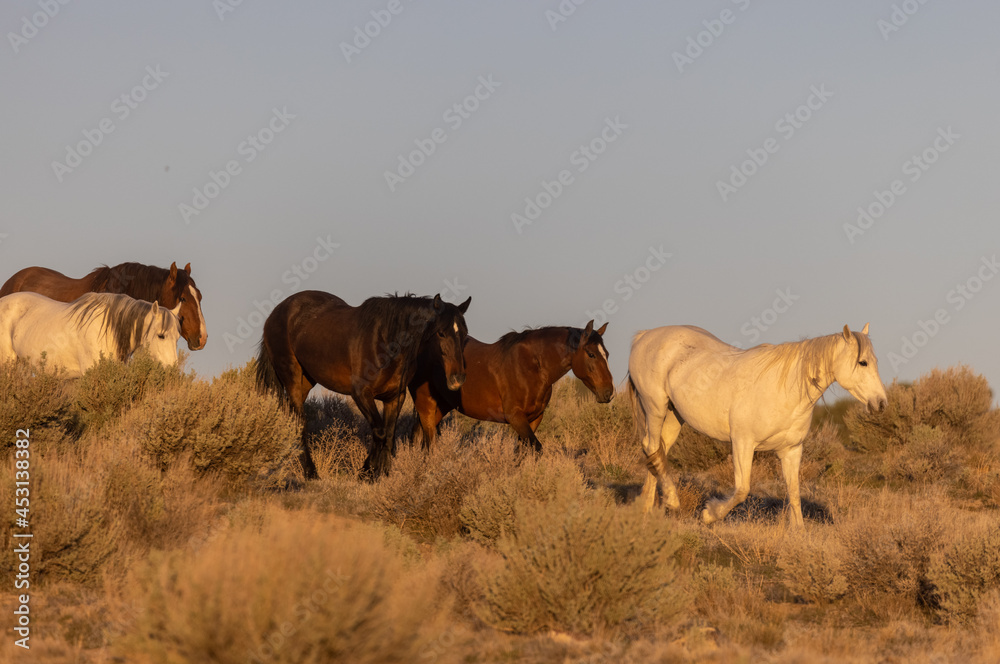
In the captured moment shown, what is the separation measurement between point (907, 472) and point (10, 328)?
515 inches

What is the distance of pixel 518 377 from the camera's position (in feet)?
38.7

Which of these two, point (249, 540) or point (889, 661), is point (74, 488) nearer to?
point (249, 540)

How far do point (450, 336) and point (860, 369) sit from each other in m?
4.56

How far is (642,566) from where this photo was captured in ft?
18.9

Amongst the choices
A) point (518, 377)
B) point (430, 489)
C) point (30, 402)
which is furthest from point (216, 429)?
point (518, 377)

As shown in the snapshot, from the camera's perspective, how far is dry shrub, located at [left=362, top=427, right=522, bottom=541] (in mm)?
8641

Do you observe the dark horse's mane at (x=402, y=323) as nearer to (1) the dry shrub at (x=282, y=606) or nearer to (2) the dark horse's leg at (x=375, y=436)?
(2) the dark horse's leg at (x=375, y=436)

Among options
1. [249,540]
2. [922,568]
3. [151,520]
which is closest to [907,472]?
[922,568]

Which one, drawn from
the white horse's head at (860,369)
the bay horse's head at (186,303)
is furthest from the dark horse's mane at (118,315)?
the white horse's head at (860,369)

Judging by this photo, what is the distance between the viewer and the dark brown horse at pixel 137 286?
12305mm

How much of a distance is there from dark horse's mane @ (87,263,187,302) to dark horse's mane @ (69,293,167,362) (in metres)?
1.73

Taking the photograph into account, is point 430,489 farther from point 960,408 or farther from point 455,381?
point 960,408

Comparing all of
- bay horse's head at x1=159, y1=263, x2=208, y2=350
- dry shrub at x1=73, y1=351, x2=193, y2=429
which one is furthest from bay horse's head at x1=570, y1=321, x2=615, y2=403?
bay horse's head at x1=159, y1=263, x2=208, y2=350

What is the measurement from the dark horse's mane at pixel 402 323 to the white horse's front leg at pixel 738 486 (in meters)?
3.99
